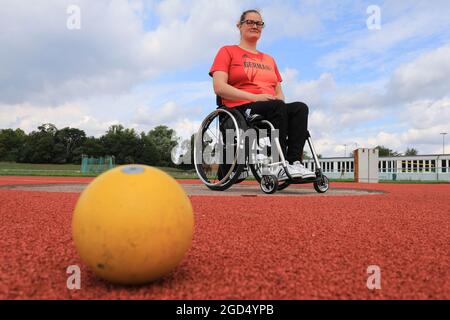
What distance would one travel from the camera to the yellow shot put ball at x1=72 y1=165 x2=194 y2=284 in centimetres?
187

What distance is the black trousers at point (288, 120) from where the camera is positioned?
6.32 meters

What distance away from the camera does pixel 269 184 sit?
6719 millimetres

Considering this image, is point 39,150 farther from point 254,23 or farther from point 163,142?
point 254,23

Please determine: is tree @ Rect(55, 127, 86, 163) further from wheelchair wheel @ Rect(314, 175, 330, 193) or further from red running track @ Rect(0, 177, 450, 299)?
red running track @ Rect(0, 177, 450, 299)

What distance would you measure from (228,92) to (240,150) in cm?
92

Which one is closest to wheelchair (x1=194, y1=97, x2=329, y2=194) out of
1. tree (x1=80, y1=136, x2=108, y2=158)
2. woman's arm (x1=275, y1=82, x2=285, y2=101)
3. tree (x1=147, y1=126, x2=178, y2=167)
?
woman's arm (x1=275, y1=82, x2=285, y2=101)

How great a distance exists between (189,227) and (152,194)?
26 cm

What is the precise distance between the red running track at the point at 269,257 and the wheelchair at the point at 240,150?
181 cm

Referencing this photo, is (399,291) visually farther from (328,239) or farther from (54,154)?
(54,154)

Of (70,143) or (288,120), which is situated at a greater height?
(70,143)
